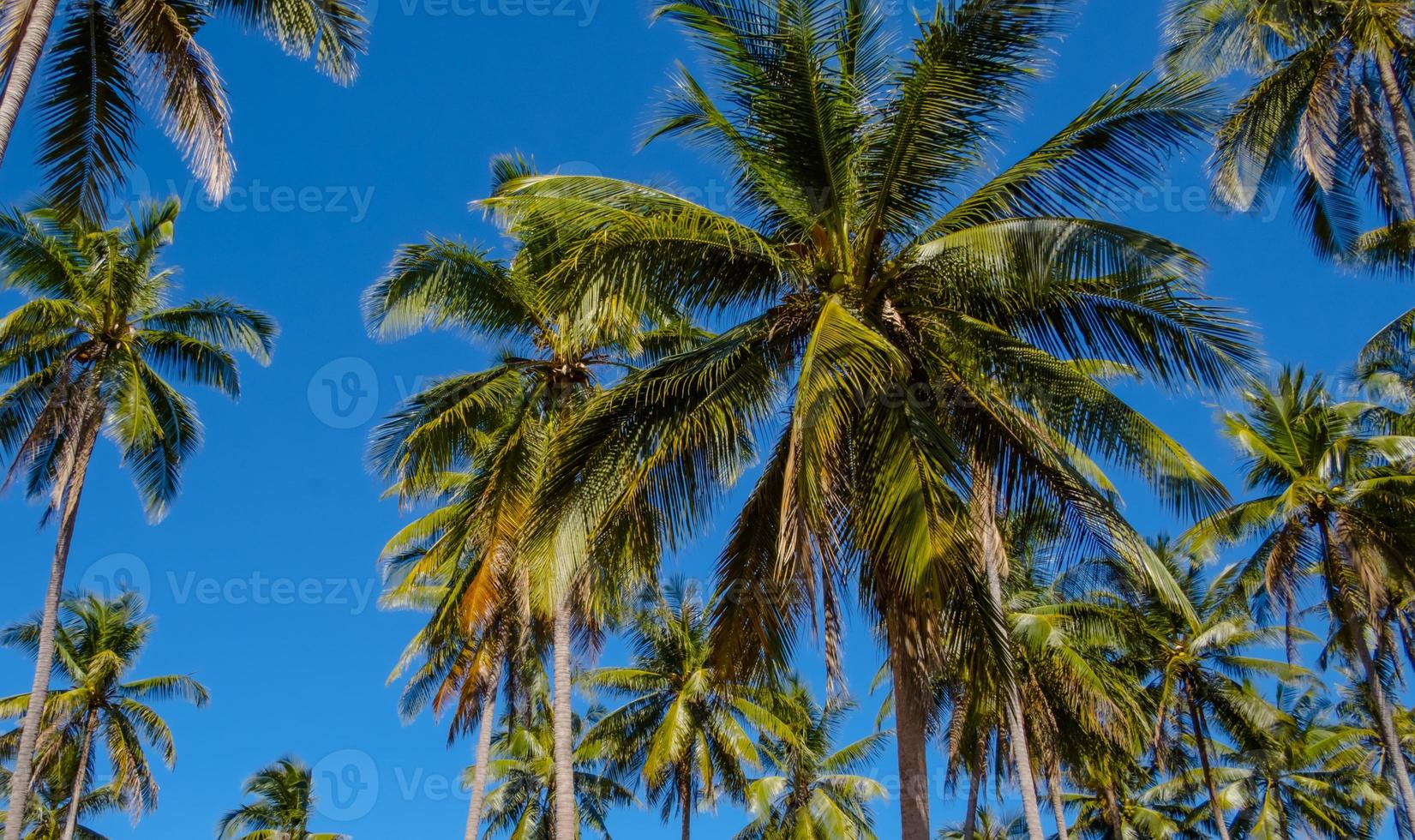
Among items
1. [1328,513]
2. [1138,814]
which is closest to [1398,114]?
[1328,513]

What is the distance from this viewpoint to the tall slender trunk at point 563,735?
15.4 m

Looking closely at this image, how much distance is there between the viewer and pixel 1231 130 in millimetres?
16656

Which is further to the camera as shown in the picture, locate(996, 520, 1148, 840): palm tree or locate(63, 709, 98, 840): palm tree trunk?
locate(63, 709, 98, 840): palm tree trunk

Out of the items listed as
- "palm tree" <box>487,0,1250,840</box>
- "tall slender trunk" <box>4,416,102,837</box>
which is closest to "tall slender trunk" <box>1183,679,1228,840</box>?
"palm tree" <box>487,0,1250,840</box>

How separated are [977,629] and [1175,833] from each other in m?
33.8

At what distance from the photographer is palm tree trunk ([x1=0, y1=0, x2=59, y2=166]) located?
906cm

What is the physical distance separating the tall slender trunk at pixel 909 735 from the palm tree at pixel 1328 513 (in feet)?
42.3

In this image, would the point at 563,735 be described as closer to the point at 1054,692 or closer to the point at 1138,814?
the point at 1054,692

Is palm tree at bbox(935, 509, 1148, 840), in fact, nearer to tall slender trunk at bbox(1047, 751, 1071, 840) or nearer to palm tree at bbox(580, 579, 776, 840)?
tall slender trunk at bbox(1047, 751, 1071, 840)

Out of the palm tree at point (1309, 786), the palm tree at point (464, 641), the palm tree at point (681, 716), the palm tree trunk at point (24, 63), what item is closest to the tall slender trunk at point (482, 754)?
the palm tree at point (464, 641)

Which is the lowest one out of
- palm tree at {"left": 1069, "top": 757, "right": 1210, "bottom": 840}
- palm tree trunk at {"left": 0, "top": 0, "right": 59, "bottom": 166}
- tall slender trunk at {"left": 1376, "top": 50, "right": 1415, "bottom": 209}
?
palm tree at {"left": 1069, "top": 757, "right": 1210, "bottom": 840}

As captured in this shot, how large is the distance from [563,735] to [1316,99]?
13.8 meters

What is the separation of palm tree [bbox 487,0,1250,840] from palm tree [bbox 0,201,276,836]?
39.1 ft

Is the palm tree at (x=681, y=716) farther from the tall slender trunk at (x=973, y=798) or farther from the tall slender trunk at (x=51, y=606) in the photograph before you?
the tall slender trunk at (x=51, y=606)
